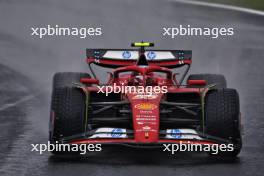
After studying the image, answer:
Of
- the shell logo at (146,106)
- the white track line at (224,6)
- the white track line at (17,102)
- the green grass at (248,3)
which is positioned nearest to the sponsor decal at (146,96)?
the shell logo at (146,106)

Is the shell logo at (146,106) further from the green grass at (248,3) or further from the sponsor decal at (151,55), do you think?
the green grass at (248,3)

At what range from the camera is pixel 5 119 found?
14.8 metres

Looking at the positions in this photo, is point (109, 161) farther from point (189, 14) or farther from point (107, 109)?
point (189, 14)

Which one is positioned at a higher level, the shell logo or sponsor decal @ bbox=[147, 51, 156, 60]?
sponsor decal @ bbox=[147, 51, 156, 60]

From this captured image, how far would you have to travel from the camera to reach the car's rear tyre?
1161 centimetres

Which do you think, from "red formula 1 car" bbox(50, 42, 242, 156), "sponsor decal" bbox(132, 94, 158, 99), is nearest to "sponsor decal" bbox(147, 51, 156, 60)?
"red formula 1 car" bbox(50, 42, 242, 156)

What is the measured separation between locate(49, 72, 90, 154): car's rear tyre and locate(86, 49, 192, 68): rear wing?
8.82ft

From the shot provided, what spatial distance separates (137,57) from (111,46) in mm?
12441

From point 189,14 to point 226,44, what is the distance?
18.7ft

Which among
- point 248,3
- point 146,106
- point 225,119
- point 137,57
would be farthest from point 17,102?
point 248,3

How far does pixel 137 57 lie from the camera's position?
14516 millimetres

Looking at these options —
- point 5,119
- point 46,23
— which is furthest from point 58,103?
point 46,23

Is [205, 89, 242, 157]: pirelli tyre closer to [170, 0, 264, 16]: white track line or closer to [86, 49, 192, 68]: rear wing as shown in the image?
[86, 49, 192, 68]: rear wing

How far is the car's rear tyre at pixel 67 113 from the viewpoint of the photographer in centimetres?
1161
